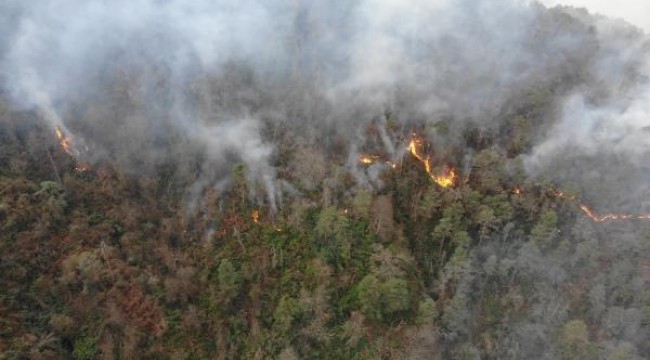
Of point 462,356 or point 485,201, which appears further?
point 485,201

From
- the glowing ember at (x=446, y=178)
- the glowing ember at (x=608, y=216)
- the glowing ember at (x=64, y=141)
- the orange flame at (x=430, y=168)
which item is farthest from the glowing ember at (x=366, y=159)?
the glowing ember at (x=64, y=141)

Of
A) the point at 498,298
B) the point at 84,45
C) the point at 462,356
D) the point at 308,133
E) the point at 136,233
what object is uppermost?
the point at 84,45

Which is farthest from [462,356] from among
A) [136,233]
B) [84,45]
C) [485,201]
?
[84,45]

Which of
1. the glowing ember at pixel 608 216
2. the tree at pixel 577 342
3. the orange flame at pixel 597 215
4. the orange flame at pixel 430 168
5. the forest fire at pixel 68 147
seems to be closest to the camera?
the tree at pixel 577 342

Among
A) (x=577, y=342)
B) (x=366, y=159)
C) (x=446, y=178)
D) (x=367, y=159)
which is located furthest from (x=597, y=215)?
(x=366, y=159)

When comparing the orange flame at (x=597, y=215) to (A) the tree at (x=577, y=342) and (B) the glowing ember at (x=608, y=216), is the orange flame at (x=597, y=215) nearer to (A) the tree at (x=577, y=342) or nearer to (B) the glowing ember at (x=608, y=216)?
(B) the glowing ember at (x=608, y=216)

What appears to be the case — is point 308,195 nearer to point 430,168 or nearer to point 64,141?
Result: point 430,168

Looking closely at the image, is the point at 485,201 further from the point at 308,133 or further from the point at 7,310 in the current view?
the point at 7,310

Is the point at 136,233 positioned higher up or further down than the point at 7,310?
higher up
